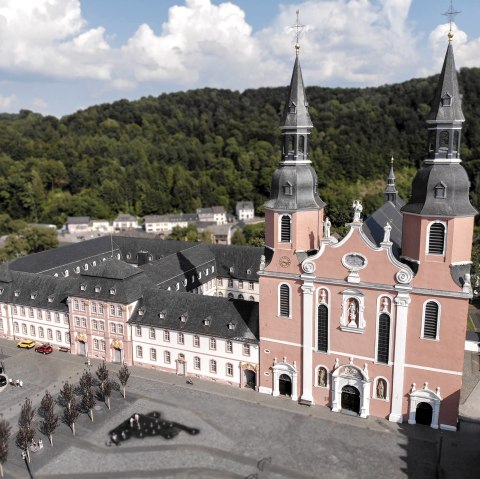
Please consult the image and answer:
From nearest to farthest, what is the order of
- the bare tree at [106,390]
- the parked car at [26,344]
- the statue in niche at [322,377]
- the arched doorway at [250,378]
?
the bare tree at [106,390], the statue in niche at [322,377], the arched doorway at [250,378], the parked car at [26,344]

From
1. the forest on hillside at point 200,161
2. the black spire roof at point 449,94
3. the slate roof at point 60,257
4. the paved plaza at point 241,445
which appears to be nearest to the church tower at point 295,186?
the black spire roof at point 449,94

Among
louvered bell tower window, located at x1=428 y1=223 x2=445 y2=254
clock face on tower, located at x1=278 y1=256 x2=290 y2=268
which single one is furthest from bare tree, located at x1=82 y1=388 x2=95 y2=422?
louvered bell tower window, located at x1=428 y1=223 x2=445 y2=254

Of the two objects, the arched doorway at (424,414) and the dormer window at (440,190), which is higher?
the dormer window at (440,190)

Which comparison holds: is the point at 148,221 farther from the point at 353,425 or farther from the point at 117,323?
the point at 353,425

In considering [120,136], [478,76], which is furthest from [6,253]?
[478,76]

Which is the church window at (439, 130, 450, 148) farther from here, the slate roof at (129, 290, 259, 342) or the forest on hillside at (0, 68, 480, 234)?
the forest on hillside at (0, 68, 480, 234)

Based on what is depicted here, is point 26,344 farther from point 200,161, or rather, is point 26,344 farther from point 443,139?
point 200,161

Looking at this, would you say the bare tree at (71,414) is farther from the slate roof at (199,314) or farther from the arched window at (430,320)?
the arched window at (430,320)

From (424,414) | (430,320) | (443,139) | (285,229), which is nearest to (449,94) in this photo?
(443,139)
